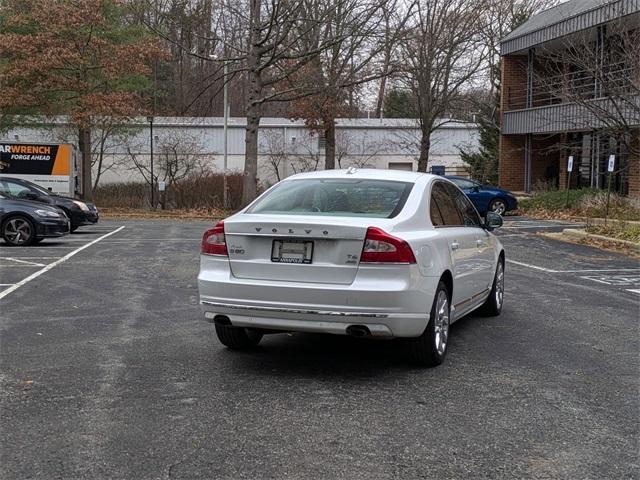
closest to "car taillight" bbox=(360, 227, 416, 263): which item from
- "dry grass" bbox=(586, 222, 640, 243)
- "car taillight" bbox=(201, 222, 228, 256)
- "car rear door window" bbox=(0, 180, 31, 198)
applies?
"car taillight" bbox=(201, 222, 228, 256)

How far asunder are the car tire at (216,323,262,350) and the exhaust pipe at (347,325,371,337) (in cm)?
120

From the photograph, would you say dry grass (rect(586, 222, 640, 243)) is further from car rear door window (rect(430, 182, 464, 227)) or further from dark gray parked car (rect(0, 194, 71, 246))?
dark gray parked car (rect(0, 194, 71, 246))

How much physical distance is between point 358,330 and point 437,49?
1102 inches

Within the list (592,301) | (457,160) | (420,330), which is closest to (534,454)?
(420,330)

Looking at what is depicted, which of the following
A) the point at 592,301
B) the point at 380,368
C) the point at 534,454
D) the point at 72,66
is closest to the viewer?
the point at 534,454

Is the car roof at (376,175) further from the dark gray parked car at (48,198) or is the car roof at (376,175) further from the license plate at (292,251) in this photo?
the dark gray parked car at (48,198)

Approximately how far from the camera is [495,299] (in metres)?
8.27

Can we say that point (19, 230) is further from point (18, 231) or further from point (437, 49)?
point (437, 49)

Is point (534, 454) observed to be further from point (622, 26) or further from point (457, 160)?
point (457, 160)

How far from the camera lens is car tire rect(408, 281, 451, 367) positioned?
18.9 ft

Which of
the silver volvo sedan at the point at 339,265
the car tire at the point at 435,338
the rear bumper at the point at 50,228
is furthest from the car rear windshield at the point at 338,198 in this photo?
the rear bumper at the point at 50,228

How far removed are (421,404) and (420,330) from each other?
74cm

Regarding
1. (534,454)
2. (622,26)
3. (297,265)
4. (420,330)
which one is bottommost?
(534,454)

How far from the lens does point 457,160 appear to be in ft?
157
